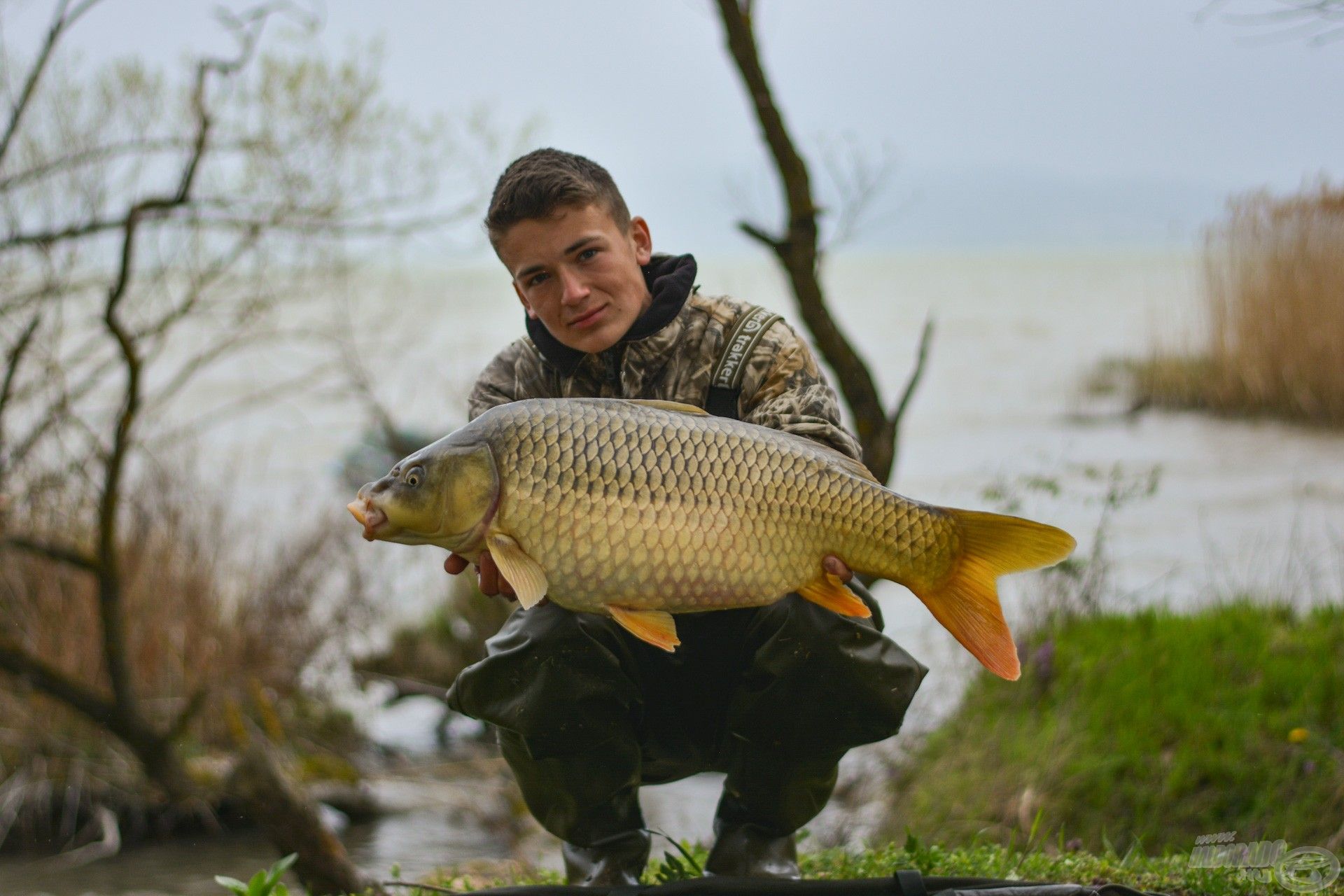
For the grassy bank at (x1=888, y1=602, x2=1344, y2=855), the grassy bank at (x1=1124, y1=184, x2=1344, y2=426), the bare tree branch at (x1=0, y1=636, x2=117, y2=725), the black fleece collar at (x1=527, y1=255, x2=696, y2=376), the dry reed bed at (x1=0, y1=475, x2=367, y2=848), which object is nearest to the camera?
the black fleece collar at (x1=527, y1=255, x2=696, y2=376)

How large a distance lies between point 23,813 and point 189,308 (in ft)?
5.43

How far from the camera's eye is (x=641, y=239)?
6.21 ft

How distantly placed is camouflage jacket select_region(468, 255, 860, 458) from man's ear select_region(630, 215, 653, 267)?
0.03 metres

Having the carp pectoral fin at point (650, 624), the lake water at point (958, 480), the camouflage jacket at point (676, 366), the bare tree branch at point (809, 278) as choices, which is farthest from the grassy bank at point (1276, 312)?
the carp pectoral fin at point (650, 624)

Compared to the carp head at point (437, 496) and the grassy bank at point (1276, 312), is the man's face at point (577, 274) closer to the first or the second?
the carp head at point (437, 496)

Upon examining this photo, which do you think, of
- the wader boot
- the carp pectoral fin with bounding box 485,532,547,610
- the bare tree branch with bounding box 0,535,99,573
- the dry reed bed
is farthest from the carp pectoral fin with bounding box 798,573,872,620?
the dry reed bed

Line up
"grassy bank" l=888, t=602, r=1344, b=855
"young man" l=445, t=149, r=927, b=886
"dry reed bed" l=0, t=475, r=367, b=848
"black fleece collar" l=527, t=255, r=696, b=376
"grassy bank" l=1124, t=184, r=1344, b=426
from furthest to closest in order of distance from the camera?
"grassy bank" l=1124, t=184, r=1344, b=426 → "dry reed bed" l=0, t=475, r=367, b=848 → "grassy bank" l=888, t=602, r=1344, b=855 → "black fleece collar" l=527, t=255, r=696, b=376 → "young man" l=445, t=149, r=927, b=886

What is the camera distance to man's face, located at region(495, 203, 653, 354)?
171 cm

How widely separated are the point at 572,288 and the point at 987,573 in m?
0.65

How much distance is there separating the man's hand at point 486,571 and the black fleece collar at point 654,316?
382 millimetres

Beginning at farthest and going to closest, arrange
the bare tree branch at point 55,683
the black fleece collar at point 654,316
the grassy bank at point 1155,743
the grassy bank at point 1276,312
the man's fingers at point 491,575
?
the grassy bank at point 1276,312
the bare tree branch at point 55,683
the grassy bank at point 1155,743
the black fleece collar at point 654,316
the man's fingers at point 491,575

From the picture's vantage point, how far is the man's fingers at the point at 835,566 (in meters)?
1.52

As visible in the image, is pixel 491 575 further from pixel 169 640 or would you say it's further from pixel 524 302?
pixel 169 640

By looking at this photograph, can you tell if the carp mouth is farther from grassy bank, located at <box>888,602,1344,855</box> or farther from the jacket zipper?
grassy bank, located at <box>888,602,1344,855</box>
